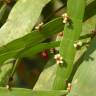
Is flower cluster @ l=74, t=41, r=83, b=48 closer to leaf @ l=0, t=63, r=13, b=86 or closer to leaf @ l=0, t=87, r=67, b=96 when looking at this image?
leaf @ l=0, t=87, r=67, b=96

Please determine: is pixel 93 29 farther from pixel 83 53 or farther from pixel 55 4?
pixel 55 4

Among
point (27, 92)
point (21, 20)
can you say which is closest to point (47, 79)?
point (27, 92)

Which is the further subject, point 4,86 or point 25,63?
point 25,63

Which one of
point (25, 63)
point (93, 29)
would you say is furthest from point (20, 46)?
point (25, 63)

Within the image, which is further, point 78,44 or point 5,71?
point 5,71

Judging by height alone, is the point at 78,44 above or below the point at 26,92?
above

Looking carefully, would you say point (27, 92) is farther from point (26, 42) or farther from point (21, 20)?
point (21, 20)

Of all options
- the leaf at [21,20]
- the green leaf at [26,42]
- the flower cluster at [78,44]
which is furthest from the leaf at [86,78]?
the leaf at [21,20]
